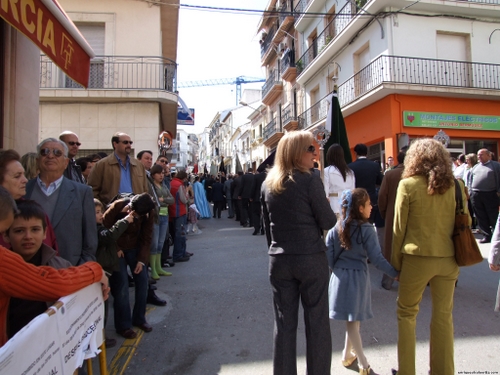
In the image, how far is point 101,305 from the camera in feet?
8.83

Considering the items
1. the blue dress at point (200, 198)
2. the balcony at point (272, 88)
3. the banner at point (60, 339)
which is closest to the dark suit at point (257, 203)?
the blue dress at point (200, 198)

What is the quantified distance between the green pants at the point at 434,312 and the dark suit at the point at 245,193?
375 inches

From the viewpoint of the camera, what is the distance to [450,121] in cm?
1600

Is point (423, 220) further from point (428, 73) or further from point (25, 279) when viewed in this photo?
point (428, 73)

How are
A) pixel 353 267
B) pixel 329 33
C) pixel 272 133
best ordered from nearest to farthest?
1. pixel 353 267
2. pixel 329 33
3. pixel 272 133

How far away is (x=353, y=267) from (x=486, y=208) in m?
7.20

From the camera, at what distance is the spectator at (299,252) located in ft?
8.86

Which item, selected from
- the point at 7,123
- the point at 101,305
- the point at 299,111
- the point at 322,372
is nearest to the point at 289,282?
the point at 322,372

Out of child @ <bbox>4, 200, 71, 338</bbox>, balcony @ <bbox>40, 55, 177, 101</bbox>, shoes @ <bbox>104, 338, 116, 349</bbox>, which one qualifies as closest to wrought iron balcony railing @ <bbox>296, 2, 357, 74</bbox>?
balcony @ <bbox>40, 55, 177, 101</bbox>

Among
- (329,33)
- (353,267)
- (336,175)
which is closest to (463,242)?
(353,267)

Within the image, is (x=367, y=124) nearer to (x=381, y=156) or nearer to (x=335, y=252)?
(x=381, y=156)

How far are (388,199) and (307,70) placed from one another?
62.1 ft

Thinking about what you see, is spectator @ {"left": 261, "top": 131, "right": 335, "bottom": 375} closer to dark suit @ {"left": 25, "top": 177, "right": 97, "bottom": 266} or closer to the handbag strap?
the handbag strap

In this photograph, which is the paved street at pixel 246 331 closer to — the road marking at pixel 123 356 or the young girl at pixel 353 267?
the road marking at pixel 123 356
